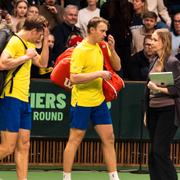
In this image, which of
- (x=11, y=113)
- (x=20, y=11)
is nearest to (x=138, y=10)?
(x=20, y=11)

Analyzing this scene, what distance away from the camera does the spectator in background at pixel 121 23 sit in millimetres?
12805

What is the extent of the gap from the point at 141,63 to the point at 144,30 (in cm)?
94

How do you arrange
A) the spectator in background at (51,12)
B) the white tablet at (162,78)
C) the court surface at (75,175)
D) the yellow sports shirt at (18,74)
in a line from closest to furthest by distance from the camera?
the white tablet at (162,78)
the yellow sports shirt at (18,74)
the court surface at (75,175)
the spectator in background at (51,12)

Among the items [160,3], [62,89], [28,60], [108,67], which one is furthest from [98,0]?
[28,60]

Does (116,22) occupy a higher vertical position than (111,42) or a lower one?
lower

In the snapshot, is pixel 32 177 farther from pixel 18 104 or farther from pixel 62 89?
pixel 18 104

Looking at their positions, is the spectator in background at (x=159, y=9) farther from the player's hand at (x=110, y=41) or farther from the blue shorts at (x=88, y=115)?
the blue shorts at (x=88, y=115)

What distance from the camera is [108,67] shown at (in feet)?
33.4

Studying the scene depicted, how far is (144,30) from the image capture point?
13.1 m

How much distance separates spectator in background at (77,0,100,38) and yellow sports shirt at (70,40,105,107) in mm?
3402

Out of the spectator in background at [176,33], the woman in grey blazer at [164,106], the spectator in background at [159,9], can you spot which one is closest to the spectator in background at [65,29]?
the spectator in background at [176,33]

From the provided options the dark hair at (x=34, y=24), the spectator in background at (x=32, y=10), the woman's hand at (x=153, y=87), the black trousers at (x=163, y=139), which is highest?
the dark hair at (x=34, y=24)

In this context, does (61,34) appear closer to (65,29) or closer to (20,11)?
(65,29)

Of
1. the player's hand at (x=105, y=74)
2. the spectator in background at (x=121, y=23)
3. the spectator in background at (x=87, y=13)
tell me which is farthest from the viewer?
the spectator in background at (x=87, y=13)
